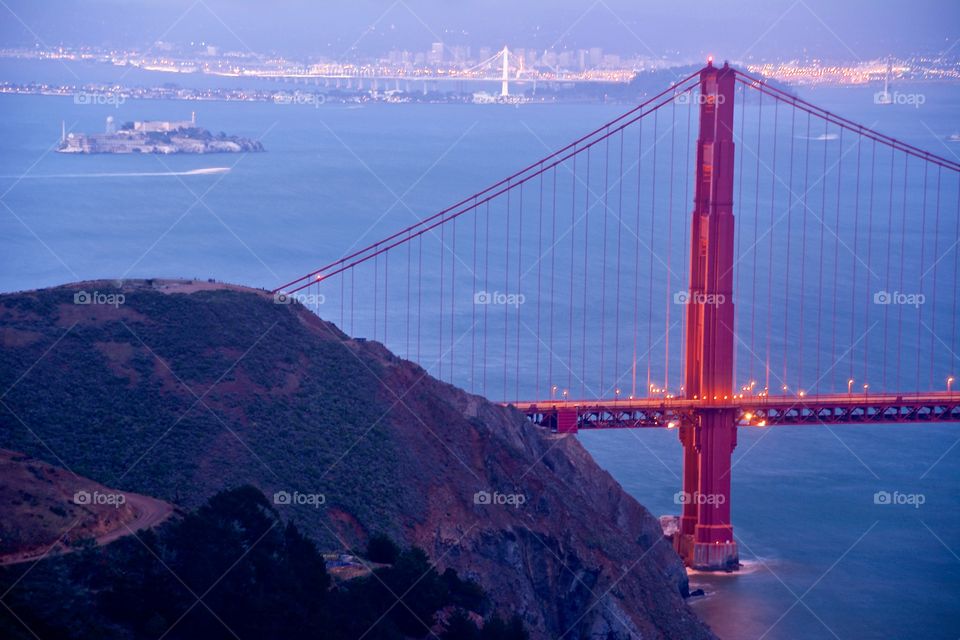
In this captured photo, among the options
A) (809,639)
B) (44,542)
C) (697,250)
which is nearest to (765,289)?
(697,250)

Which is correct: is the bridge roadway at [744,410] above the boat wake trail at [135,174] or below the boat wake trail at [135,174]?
below

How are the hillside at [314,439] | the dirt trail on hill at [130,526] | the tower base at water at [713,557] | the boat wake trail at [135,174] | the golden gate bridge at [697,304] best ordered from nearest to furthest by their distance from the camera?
the dirt trail on hill at [130,526] < the hillside at [314,439] < the tower base at water at [713,557] < the golden gate bridge at [697,304] < the boat wake trail at [135,174]

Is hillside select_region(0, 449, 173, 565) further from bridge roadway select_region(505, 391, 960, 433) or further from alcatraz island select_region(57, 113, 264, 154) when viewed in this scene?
alcatraz island select_region(57, 113, 264, 154)

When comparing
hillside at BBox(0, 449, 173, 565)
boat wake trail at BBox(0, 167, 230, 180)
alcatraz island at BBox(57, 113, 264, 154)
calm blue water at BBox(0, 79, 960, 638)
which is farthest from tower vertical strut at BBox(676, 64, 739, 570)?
alcatraz island at BBox(57, 113, 264, 154)

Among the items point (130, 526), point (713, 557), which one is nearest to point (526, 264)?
point (713, 557)

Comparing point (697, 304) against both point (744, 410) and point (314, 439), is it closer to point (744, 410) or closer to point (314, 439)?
point (744, 410)

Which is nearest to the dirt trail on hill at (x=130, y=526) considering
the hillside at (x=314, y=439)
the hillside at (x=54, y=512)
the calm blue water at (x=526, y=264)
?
the hillside at (x=54, y=512)

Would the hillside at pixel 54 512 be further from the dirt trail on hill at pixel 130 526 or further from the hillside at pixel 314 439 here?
the hillside at pixel 314 439
